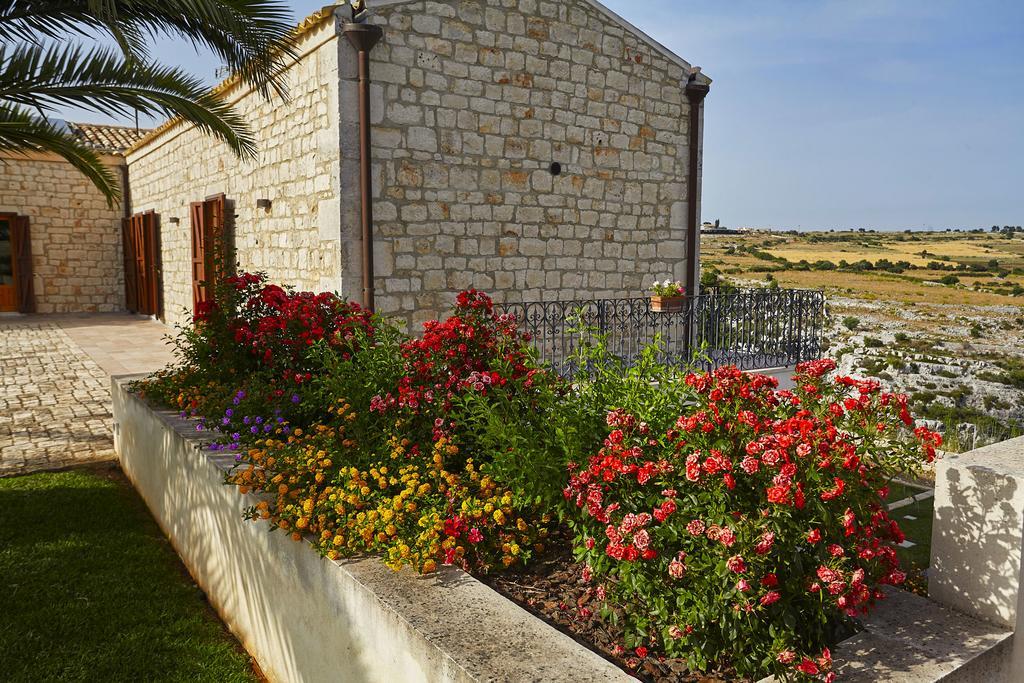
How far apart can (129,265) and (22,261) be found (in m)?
2.18

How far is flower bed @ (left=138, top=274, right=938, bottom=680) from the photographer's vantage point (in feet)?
6.87

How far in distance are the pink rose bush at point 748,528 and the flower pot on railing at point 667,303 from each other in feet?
20.9

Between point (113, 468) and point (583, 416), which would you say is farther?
point (113, 468)

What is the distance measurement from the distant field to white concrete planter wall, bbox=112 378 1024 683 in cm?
3854

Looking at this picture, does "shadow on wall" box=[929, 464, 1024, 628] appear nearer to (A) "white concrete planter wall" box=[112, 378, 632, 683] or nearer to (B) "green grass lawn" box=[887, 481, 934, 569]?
(B) "green grass lawn" box=[887, 481, 934, 569]

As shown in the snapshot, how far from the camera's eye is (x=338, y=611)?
2.67m

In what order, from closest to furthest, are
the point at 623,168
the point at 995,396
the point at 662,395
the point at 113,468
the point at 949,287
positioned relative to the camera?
the point at 662,395 → the point at 113,468 → the point at 623,168 → the point at 995,396 → the point at 949,287

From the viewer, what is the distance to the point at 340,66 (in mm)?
7305

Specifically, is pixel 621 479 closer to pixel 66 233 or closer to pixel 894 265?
pixel 66 233

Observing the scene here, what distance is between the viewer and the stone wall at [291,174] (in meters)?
7.55

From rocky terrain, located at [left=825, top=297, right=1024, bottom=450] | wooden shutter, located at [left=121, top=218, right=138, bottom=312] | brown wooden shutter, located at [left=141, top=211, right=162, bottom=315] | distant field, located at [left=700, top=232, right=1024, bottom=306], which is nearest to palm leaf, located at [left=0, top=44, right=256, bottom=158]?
brown wooden shutter, located at [left=141, top=211, right=162, bottom=315]

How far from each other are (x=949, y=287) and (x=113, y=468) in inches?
1761

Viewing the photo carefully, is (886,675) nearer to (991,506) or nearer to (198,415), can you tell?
(991,506)

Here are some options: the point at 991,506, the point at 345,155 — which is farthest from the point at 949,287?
the point at 991,506
